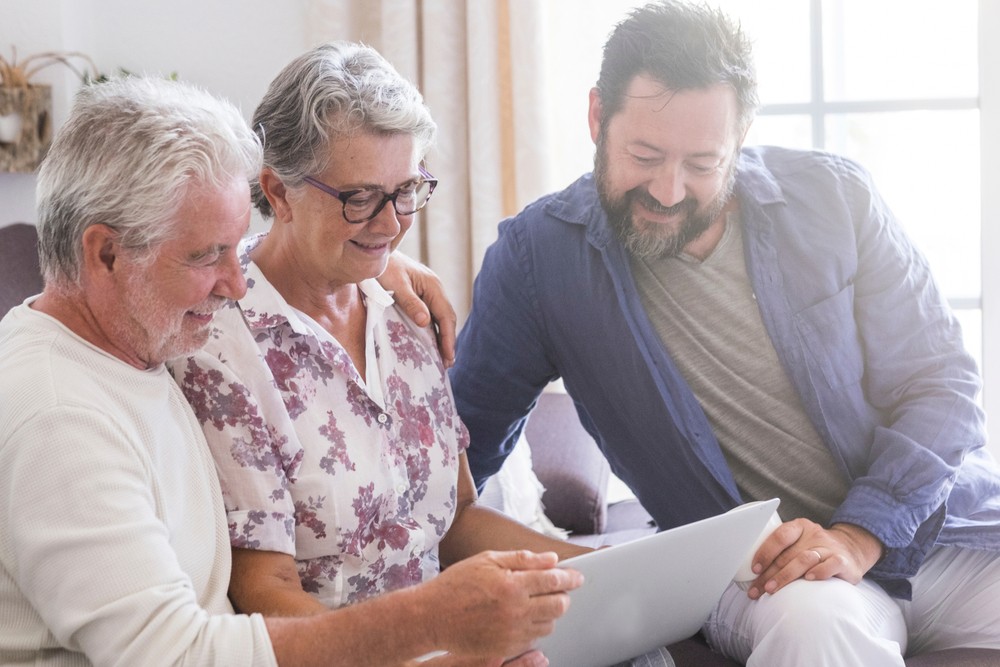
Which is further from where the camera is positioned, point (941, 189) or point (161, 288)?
point (941, 189)

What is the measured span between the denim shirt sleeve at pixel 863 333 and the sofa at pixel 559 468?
30.0 inches

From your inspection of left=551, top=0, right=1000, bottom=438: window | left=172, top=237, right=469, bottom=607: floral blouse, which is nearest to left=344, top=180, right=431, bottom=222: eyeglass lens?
left=172, top=237, right=469, bottom=607: floral blouse

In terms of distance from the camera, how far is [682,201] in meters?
1.75

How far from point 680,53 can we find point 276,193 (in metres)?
0.66

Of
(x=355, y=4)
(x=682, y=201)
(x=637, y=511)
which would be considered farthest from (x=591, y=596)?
(x=355, y=4)

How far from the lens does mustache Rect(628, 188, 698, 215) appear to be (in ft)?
5.74

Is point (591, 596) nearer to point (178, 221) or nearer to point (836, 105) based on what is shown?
point (178, 221)

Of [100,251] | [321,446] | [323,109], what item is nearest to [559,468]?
[321,446]

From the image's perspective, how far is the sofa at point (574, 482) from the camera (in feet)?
8.36

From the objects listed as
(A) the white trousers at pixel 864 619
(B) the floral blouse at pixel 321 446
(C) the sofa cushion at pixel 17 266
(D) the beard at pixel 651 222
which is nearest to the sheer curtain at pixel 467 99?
(C) the sofa cushion at pixel 17 266

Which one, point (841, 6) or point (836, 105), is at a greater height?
point (841, 6)

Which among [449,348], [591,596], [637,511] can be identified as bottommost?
[637,511]

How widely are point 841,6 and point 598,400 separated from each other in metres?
1.94

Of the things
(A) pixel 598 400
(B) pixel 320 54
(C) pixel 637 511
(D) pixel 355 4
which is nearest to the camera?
(B) pixel 320 54
